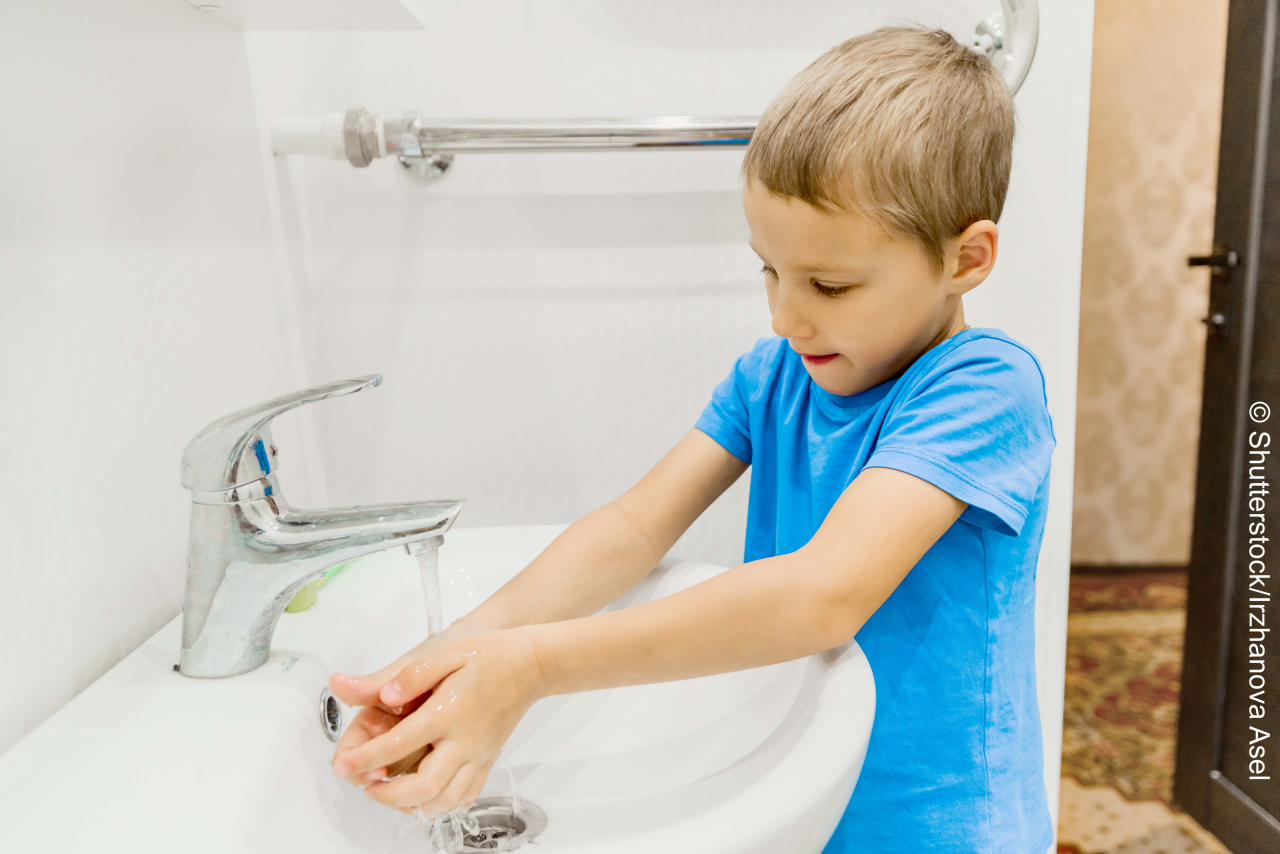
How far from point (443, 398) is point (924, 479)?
Result: 489 millimetres

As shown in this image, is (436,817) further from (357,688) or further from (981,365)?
(981,365)

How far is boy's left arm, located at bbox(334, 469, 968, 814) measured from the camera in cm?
36

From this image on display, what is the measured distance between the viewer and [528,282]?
756 mm

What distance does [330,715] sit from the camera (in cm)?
45

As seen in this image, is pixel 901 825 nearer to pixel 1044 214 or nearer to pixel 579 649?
pixel 579 649

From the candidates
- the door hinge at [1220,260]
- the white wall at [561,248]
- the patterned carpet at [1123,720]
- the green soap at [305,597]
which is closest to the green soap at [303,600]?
the green soap at [305,597]

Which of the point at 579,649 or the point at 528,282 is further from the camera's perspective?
the point at 528,282

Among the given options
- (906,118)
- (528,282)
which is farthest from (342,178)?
(906,118)

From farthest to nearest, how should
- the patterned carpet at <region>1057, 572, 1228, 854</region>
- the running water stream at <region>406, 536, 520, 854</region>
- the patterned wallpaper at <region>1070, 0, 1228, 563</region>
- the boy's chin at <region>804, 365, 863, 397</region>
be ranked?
the patterned wallpaper at <region>1070, 0, 1228, 563</region> < the patterned carpet at <region>1057, 572, 1228, 854</region> < the boy's chin at <region>804, 365, 863, 397</region> < the running water stream at <region>406, 536, 520, 854</region>

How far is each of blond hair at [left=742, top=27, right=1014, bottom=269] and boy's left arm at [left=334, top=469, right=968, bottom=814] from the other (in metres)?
0.15

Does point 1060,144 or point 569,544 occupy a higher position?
point 1060,144

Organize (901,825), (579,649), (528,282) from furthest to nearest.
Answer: (528,282) < (901,825) < (579,649)

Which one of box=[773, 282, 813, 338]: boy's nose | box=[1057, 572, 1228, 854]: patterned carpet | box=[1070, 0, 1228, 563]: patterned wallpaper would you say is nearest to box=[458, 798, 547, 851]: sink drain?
box=[773, 282, 813, 338]: boy's nose

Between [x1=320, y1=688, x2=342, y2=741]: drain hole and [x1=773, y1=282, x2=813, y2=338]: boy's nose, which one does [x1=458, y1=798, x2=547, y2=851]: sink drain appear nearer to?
[x1=320, y1=688, x2=342, y2=741]: drain hole
